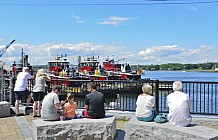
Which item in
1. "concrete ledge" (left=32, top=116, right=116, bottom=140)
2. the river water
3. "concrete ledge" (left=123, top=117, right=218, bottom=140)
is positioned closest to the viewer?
"concrete ledge" (left=123, top=117, right=218, bottom=140)

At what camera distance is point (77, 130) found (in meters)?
6.95

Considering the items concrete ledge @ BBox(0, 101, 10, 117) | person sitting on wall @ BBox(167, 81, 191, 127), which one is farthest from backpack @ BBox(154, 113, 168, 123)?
concrete ledge @ BBox(0, 101, 10, 117)

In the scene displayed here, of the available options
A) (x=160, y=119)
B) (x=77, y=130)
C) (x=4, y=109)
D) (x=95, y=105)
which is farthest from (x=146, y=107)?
(x=4, y=109)

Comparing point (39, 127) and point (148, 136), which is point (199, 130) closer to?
point (148, 136)

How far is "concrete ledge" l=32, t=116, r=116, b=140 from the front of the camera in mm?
6918

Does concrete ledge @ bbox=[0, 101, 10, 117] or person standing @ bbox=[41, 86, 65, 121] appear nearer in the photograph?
person standing @ bbox=[41, 86, 65, 121]

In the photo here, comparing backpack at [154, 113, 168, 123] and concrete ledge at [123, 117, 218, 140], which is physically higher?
backpack at [154, 113, 168, 123]

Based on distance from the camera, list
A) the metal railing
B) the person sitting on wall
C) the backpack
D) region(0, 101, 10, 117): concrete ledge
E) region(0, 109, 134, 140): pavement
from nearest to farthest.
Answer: the person sitting on wall
the backpack
region(0, 109, 134, 140): pavement
the metal railing
region(0, 101, 10, 117): concrete ledge

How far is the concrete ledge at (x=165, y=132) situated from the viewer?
5678 mm

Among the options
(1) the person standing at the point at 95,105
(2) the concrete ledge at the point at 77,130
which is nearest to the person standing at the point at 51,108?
(2) the concrete ledge at the point at 77,130

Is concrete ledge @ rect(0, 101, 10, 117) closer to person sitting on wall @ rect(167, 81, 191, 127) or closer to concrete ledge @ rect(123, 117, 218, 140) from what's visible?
concrete ledge @ rect(123, 117, 218, 140)

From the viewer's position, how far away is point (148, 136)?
639 cm

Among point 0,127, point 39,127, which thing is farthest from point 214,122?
point 0,127

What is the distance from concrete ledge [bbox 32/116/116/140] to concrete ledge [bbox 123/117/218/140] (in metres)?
0.46
